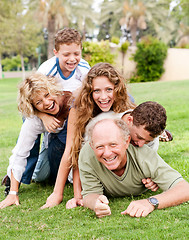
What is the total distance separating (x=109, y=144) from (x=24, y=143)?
1.58 m

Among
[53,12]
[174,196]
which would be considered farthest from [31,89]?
[53,12]

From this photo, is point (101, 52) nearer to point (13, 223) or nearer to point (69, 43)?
point (69, 43)

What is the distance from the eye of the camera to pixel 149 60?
26734mm

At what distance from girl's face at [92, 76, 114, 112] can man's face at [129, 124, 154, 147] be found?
1.77 ft

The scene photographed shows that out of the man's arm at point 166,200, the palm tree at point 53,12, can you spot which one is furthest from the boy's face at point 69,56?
the palm tree at point 53,12

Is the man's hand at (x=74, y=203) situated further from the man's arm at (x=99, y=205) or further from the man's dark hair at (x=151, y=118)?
the man's dark hair at (x=151, y=118)

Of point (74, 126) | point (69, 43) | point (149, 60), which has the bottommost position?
point (149, 60)

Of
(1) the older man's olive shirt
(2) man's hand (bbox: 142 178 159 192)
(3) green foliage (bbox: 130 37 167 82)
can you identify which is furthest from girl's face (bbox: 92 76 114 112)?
(3) green foliage (bbox: 130 37 167 82)

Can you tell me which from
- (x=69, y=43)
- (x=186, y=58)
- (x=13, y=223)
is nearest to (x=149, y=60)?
(x=186, y=58)

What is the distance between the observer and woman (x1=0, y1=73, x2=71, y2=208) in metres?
4.08

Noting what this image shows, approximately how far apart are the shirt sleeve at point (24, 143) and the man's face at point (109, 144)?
4.30ft

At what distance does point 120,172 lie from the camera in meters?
3.48

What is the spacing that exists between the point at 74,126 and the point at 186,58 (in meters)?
24.9

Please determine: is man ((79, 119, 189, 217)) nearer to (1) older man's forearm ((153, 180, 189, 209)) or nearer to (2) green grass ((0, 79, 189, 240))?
(1) older man's forearm ((153, 180, 189, 209))
